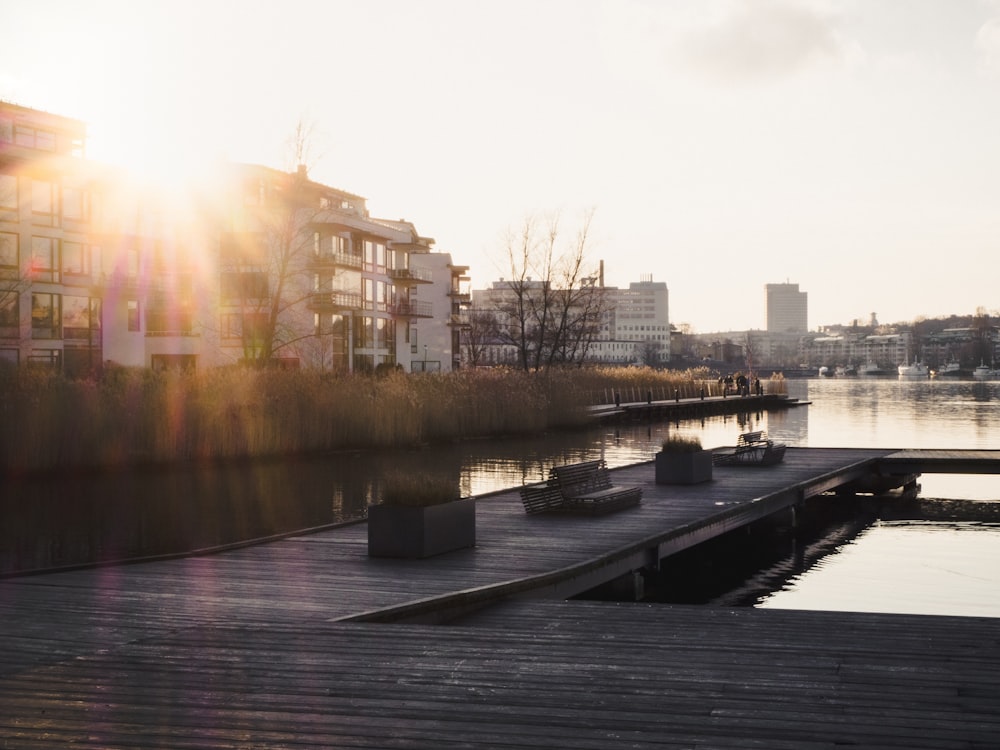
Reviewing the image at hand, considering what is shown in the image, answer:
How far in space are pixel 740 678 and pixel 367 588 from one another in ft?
15.1

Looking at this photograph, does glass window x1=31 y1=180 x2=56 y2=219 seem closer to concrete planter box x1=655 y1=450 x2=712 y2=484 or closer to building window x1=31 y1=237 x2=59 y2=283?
building window x1=31 y1=237 x2=59 y2=283

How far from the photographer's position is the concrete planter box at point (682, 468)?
2064 centimetres

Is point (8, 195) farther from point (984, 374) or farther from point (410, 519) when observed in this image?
point (984, 374)

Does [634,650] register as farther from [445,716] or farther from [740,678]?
[445,716]

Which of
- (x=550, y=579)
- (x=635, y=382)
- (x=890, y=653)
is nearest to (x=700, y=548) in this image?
(x=550, y=579)

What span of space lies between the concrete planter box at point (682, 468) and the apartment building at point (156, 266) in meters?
30.0

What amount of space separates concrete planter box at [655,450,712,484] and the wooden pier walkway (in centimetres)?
845

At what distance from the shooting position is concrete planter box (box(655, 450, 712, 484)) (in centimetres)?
2064

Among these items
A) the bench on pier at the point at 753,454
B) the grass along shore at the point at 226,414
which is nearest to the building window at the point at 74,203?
the grass along shore at the point at 226,414

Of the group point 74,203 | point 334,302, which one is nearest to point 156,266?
point 74,203

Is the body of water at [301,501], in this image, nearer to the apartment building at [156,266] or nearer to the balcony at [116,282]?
the apartment building at [156,266]

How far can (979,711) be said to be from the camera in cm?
619

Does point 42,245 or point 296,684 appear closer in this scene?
point 296,684

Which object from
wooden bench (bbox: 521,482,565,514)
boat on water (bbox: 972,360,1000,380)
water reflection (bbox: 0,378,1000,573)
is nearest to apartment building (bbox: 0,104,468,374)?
water reflection (bbox: 0,378,1000,573)
